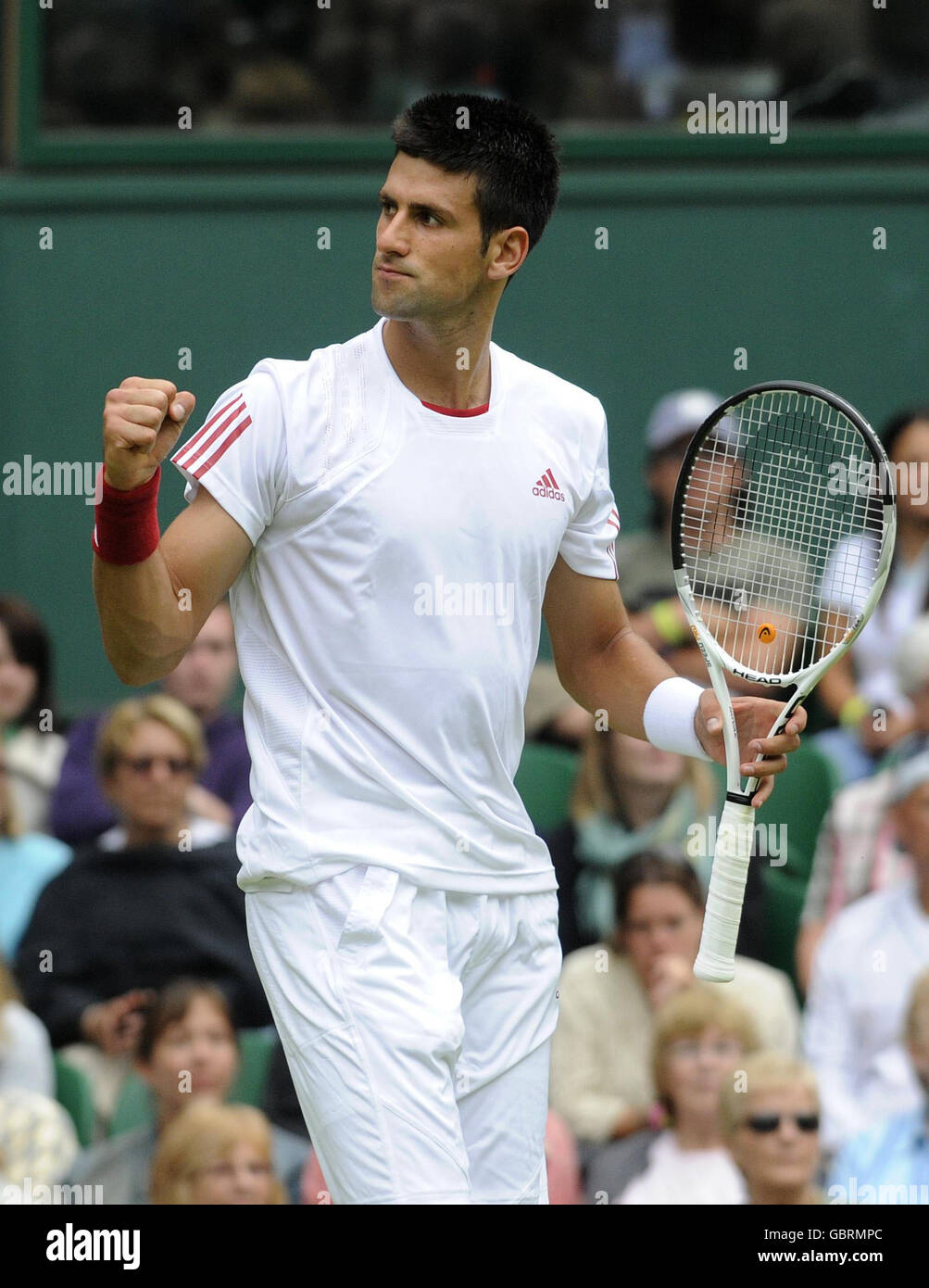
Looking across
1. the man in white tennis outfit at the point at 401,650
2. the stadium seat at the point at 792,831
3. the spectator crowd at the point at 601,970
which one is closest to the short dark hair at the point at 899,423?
the spectator crowd at the point at 601,970

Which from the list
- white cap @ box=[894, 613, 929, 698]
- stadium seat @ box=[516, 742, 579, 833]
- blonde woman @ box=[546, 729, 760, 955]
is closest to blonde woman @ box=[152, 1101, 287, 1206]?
blonde woman @ box=[546, 729, 760, 955]

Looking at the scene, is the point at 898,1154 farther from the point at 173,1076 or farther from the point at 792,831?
the point at 173,1076

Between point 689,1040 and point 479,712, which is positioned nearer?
point 479,712

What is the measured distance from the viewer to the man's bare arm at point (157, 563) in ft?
8.67

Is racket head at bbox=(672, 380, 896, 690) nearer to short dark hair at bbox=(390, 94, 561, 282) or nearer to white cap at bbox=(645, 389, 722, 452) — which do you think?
white cap at bbox=(645, 389, 722, 452)

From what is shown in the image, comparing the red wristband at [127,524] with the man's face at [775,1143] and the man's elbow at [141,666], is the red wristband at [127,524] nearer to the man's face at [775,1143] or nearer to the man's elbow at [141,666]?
the man's elbow at [141,666]

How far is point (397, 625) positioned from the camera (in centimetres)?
289

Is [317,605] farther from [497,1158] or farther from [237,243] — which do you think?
[237,243]

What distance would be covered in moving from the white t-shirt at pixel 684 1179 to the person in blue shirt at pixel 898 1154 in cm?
23

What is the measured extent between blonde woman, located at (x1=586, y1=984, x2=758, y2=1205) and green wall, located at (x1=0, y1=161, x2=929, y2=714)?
2.17 m
